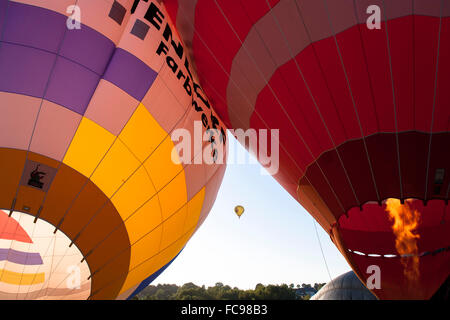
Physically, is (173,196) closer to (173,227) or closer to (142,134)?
(173,227)

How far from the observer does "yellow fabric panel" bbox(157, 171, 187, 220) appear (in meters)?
4.87

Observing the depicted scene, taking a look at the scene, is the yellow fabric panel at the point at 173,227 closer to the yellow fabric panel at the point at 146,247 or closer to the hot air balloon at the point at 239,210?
the yellow fabric panel at the point at 146,247

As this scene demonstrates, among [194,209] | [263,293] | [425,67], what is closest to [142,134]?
[194,209]

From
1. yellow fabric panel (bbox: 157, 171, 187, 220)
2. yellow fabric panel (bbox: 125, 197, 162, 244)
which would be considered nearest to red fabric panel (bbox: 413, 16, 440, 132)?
yellow fabric panel (bbox: 157, 171, 187, 220)

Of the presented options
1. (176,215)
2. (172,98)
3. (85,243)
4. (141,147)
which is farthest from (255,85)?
(85,243)

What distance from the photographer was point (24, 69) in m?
3.74

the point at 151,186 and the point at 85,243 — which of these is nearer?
the point at 85,243

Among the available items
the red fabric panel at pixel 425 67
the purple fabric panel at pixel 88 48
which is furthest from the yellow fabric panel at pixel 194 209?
the red fabric panel at pixel 425 67

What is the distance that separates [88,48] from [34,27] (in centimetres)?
57

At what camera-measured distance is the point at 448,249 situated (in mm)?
3322

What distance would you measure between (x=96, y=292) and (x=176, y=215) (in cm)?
150

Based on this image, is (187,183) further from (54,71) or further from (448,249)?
(448,249)
